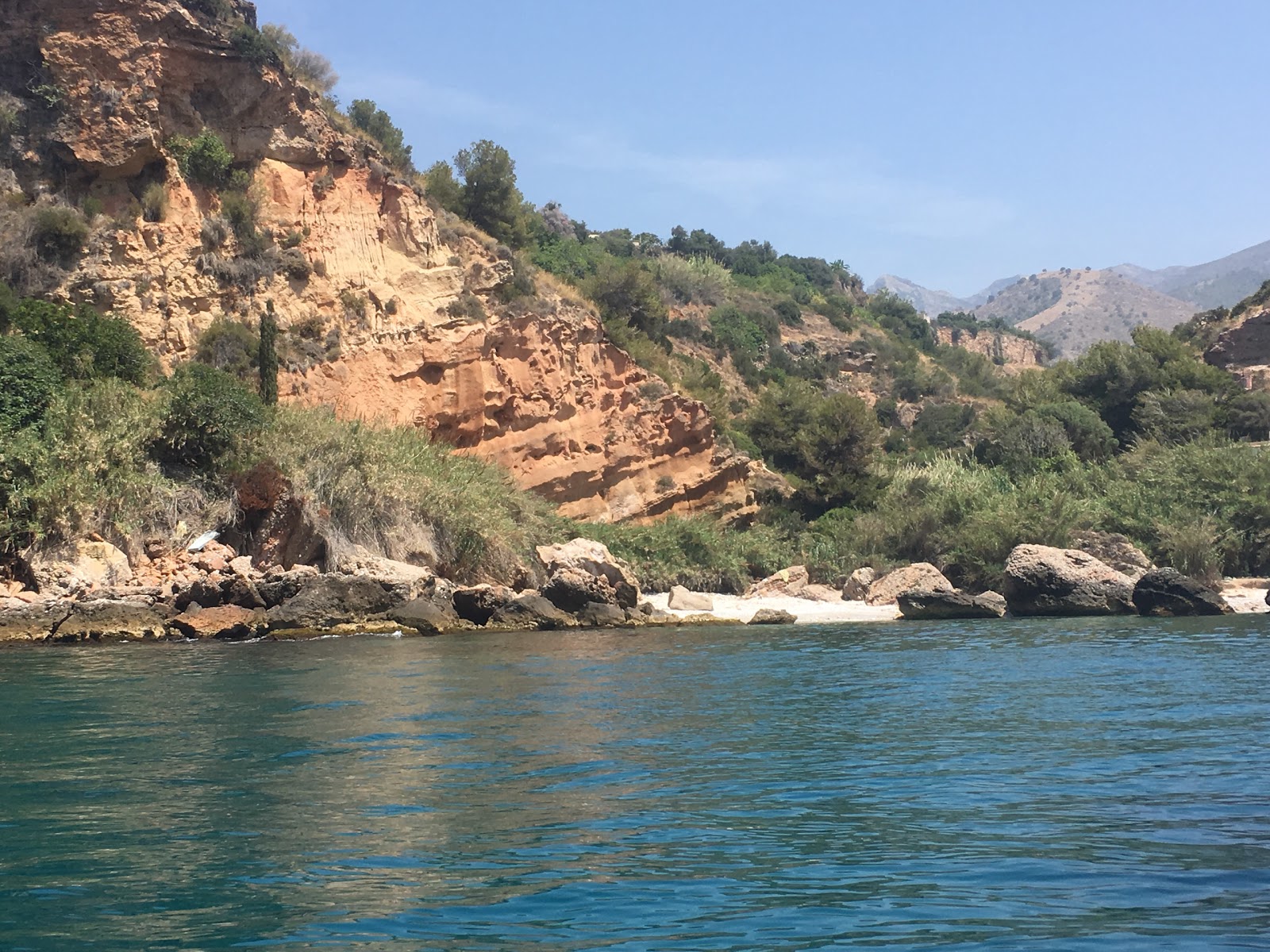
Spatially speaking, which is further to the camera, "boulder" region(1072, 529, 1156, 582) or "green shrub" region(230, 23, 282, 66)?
"green shrub" region(230, 23, 282, 66)

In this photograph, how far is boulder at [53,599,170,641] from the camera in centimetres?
A: 2052

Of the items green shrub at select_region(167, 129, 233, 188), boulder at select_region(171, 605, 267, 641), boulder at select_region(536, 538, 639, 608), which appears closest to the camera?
boulder at select_region(171, 605, 267, 641)

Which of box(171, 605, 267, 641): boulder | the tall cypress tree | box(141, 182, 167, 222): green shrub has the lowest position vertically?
box(171, 605, 267, 641): boulder

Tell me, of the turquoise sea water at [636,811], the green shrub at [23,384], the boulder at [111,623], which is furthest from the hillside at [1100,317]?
the turquoise sea water at [636,811]

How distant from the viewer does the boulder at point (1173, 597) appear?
25000 mm

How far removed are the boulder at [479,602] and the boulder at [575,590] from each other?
1.46m

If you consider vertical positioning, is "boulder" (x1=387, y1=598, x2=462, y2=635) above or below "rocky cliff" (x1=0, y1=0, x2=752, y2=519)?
below

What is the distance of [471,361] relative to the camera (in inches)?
1326

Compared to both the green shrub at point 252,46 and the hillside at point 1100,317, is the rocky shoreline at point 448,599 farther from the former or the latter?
the hillside at point 1100,317

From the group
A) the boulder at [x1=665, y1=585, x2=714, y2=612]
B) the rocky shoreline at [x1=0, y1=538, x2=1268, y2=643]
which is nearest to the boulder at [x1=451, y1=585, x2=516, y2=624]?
the rocky shoreline at [x1=0, y1=538, x2=1268, y2=643]

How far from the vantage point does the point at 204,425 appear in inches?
987

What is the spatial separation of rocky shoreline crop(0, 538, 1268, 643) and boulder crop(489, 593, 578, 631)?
3 centimetres

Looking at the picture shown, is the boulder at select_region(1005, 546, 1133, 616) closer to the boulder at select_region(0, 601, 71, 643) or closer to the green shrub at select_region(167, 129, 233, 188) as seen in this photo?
the boulder at select_region(0, 601, 71, 643)

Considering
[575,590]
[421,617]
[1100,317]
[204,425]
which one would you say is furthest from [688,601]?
[1100,317]
